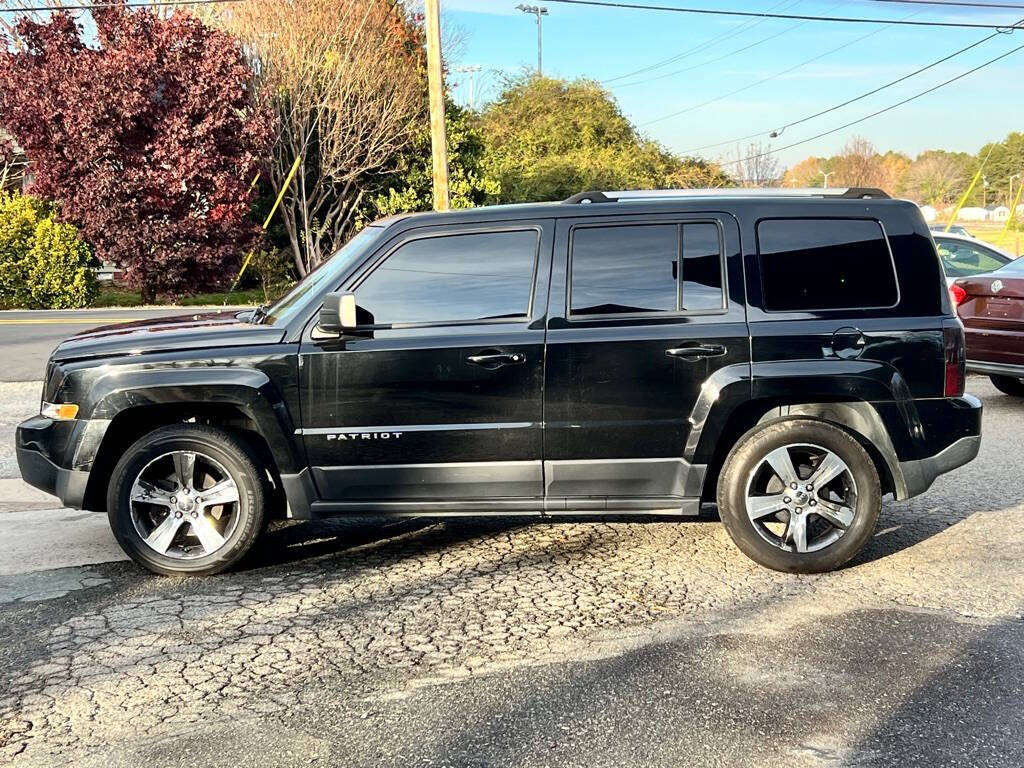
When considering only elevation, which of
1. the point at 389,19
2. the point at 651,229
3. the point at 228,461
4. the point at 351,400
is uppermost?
the point at 389,19

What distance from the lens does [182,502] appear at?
4.94 meters

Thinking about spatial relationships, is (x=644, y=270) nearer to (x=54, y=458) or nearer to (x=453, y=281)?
(x=453, y=281)


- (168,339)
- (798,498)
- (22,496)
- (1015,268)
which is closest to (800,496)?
(798,498)

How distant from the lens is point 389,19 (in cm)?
2541

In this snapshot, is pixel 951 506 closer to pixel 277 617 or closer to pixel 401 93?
pixel 277 617

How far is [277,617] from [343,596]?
0.36 metres

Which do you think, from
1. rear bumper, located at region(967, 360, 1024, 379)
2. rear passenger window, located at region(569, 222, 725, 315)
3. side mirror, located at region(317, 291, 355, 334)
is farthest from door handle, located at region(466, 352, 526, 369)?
rear bumper, located at region(967, 360, 1024, 379)

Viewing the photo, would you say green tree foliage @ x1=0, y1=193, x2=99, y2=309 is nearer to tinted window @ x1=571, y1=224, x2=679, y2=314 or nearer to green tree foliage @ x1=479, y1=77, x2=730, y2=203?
green tree foliage @ x1=479, y1=77, x2=730, y2=203

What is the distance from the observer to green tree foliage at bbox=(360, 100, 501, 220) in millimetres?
26344

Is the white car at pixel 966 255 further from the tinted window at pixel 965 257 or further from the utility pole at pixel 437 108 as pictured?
the utility pole at pixel 437 108

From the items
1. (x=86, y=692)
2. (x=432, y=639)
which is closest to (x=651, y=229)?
(x=432, y=639)

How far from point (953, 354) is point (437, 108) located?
14113 mm

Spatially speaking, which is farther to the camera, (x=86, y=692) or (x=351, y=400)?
(x=351, y=400)

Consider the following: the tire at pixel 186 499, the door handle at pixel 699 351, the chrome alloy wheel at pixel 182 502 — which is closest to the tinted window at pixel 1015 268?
the door handle at pixel 699 351
